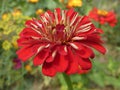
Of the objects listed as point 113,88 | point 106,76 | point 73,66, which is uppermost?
point 73,66

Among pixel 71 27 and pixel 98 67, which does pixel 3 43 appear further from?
pixel 71 27

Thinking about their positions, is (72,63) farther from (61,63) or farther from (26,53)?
(26,53)

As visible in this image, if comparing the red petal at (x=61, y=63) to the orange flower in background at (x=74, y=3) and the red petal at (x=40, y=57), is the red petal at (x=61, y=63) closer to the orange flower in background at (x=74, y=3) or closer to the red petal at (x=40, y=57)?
the red petal at (x=40, y=57)

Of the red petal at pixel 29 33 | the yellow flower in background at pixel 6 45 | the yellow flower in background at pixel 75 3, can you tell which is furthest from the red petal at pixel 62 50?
the yellow flower in background at pixel 75 3

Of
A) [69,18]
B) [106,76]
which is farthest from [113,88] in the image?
[69,18]

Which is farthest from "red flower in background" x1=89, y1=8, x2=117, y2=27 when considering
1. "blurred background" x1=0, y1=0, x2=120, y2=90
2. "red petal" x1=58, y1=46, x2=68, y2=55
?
"red petal" x1=58, y1=46, x2=68, y2=55

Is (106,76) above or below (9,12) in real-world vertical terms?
below

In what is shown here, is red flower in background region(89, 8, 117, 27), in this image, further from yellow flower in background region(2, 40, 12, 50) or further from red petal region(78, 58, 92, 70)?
red petal region(78, 58, 92, 70)

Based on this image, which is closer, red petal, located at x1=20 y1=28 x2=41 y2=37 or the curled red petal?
the curled red petal

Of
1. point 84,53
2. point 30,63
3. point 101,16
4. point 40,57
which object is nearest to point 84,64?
point 84,53
